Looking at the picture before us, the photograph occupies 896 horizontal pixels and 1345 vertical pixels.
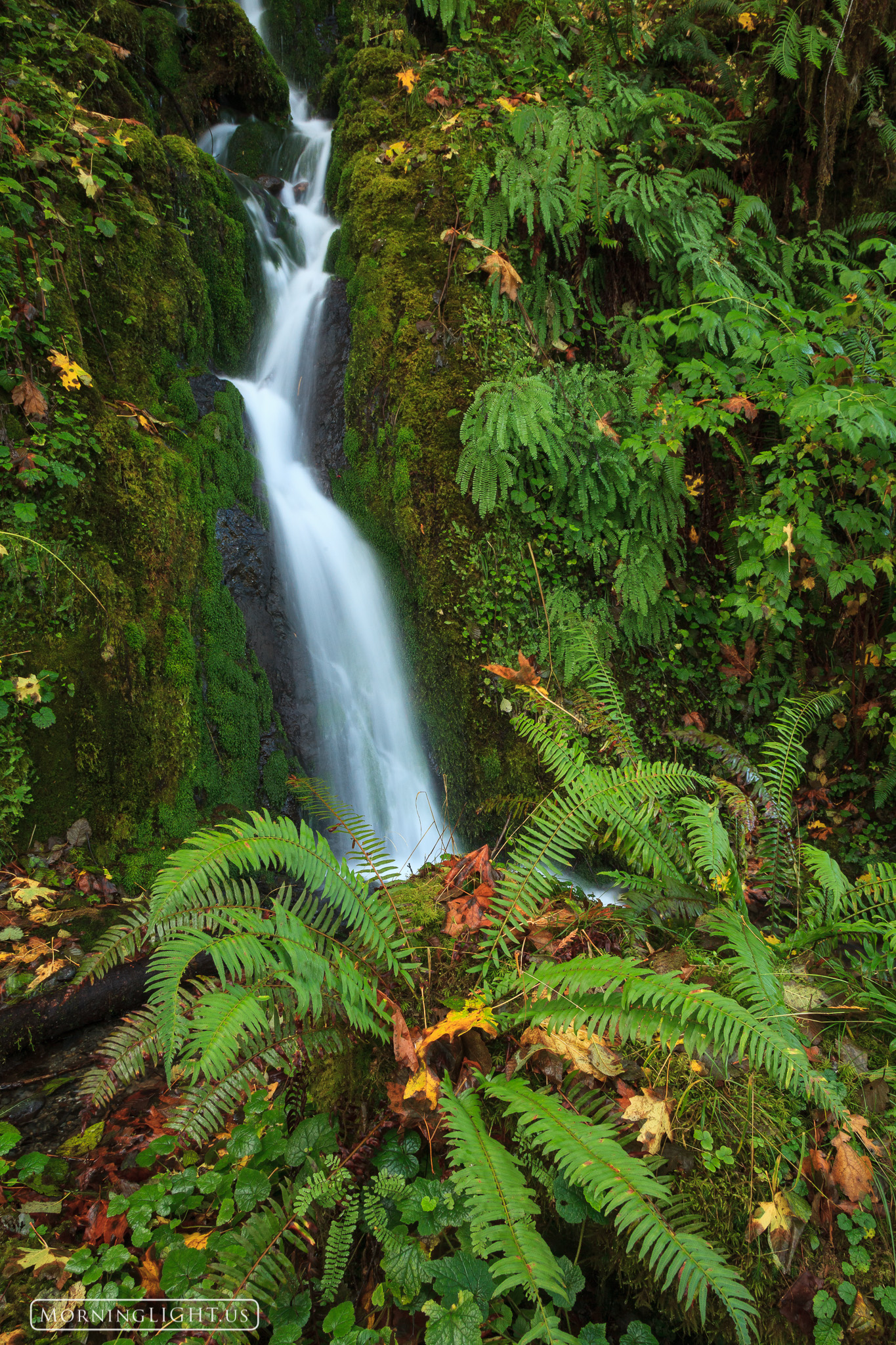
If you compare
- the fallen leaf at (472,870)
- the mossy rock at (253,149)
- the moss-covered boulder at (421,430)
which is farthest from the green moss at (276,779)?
the mossy rock at (253,149)

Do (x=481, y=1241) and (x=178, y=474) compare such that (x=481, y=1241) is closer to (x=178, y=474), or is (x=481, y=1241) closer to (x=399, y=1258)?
(x=399, y=1258)

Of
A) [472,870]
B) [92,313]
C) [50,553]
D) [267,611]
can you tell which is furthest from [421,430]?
[472,870]

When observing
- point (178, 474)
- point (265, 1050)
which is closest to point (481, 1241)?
point (265, 1050)

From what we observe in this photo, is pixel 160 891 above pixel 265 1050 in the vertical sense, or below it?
above

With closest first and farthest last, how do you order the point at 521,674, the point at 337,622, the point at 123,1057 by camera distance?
the point at 123,1057 < the point at 521,674 < the point at 337,622

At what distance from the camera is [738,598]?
4840mm

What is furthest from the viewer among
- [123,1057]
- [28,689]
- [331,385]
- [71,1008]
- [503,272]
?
[331,385]

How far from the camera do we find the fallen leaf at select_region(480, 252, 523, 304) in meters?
5.16

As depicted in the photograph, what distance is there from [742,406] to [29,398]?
4727 millimetres

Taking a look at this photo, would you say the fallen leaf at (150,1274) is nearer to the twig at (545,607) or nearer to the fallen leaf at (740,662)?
the twig at (545,607)

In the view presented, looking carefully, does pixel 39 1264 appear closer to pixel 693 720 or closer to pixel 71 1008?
pixel 71 1008

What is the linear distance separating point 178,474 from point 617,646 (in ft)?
12.0

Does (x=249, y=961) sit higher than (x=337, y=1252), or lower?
higher

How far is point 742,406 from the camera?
4.57 meters
